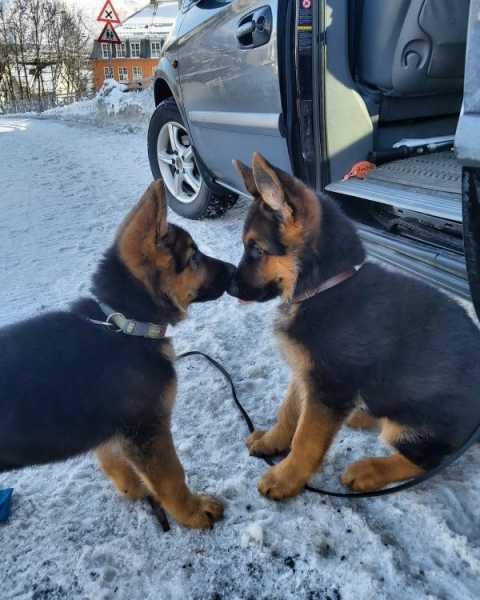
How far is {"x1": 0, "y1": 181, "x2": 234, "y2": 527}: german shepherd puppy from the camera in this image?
6.63ft

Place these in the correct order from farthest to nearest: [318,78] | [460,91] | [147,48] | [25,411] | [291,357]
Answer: [147,48] < [460,91] < [318,78] < [291,357] < [25,411]

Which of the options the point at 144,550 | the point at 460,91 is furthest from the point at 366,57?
the point at 144,550

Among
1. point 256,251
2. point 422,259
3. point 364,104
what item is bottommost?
point 422,259

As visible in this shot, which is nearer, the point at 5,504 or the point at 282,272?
the point at 5,504

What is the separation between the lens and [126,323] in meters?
2.26

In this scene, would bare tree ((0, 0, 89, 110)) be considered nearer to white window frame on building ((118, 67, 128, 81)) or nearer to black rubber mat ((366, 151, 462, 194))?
white window frame on building ((118, 67, 128, 81))

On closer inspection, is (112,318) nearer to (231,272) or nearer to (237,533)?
(231,272)

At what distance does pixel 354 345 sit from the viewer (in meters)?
2.28

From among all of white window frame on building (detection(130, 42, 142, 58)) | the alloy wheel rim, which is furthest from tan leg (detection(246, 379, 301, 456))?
white window frame on building (detection(130, 42, 142, 58))

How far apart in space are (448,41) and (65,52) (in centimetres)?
5473

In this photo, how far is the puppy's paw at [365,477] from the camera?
2396 millimetres

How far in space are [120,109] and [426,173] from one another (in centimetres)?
1632

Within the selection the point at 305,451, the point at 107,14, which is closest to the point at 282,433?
the point at 305,451

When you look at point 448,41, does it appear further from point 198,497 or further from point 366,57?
point 198,497
